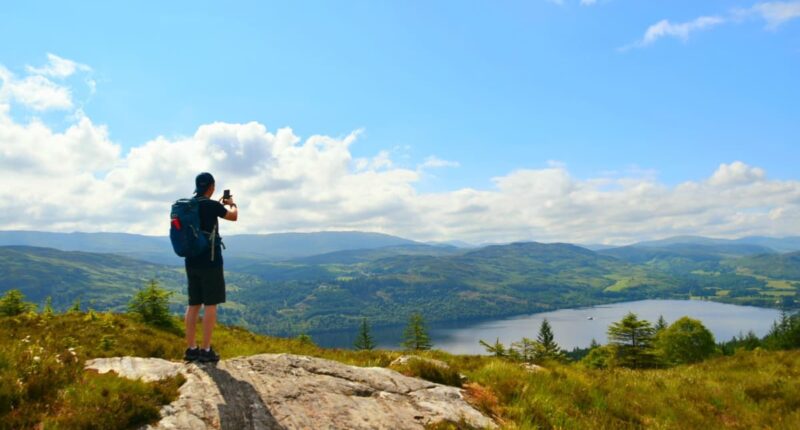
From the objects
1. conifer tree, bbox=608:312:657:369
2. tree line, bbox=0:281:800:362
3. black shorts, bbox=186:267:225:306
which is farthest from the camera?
conifer tree, bbox=608:312:657:369

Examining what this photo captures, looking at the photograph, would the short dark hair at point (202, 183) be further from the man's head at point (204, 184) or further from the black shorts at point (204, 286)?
the black shorts at point (204, 286)

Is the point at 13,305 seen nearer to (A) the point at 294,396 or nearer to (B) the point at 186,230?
(B) the point at 186,230

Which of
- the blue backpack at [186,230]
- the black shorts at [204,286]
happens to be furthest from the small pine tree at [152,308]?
the blue backpack at [186,230]

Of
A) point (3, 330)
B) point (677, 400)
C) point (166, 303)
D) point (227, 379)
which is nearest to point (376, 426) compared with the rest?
point (227, 379)

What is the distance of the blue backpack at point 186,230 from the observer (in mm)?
8586

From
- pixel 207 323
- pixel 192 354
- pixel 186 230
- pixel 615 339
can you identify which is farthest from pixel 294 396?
pixel 615 339

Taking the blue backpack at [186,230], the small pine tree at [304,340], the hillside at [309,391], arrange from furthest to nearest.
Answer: the small pine tree at [304,340], the blue backpack at [186,230], the hillside at [309,391]

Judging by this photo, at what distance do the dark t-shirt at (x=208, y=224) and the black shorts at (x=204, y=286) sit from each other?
115mm

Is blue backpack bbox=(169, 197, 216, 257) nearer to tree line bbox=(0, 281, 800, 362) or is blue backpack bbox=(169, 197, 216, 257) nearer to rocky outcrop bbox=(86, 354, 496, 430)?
rocky outcrop bbox=(86, 354, 496, 430)

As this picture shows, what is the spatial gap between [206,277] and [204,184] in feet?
6.73

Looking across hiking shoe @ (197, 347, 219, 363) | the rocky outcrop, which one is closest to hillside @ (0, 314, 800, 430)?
A: the rocky outcrop

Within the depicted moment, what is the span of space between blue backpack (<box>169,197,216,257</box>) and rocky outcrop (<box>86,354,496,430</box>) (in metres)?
2.34

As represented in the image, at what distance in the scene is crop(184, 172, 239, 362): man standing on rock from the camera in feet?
29.2

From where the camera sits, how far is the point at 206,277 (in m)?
8.95
